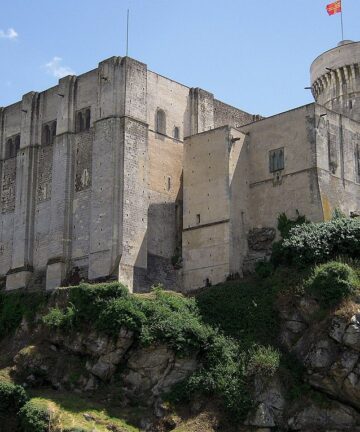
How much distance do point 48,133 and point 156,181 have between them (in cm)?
759

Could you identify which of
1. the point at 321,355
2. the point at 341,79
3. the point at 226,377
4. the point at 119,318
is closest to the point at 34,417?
the point at 119,318

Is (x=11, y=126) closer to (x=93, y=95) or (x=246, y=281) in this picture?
(x=93, y=95)

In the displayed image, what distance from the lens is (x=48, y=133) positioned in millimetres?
52750

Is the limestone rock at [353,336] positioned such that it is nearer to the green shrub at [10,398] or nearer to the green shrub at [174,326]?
the green shrub at [174,326]

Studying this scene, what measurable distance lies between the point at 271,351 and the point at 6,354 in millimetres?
12130

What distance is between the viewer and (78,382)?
Result: 40.2m

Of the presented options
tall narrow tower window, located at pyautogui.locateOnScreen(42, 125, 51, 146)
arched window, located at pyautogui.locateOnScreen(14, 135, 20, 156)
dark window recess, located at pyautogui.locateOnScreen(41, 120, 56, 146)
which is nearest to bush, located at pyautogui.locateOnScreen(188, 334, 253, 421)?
dark window recess, located at pyautogui.locateOnScreen(41, 120, 56, 146)

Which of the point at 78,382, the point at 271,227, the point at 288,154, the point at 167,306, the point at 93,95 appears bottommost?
the point at 78,382

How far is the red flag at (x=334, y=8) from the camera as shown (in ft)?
178

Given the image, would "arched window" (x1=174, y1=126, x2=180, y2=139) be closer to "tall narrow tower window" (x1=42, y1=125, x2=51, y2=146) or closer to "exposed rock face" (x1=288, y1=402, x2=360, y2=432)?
"tall narrow tower window" (x1=42, y1=125, x2=51, y2=146)

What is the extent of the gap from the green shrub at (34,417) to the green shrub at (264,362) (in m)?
8.04

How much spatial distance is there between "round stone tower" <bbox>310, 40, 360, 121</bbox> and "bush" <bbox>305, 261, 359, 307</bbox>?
16799 millimetres

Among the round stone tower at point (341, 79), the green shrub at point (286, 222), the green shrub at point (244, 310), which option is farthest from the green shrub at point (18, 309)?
the round stone tower at point (341, 79)

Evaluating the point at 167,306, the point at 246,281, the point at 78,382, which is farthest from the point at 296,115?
the point at 78,382
